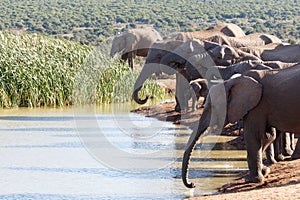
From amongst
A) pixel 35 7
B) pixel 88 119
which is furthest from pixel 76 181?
pixel 35 7

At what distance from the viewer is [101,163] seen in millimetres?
16109

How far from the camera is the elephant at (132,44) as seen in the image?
101 ft

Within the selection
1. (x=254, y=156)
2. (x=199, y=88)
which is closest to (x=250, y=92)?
(x=254, y=156)

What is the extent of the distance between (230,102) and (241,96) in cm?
18

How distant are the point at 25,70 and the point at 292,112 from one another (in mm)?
13339

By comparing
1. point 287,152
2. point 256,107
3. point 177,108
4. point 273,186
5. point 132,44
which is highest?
point 256,107

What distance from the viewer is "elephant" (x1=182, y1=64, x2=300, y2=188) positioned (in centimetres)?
1271

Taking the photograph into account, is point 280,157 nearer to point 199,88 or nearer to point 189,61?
point 199,88

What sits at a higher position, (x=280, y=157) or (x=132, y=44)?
(x=280, y=157)

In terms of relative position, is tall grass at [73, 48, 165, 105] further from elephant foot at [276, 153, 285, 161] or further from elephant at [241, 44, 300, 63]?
elephant foot at [276, 153, 285, 161]

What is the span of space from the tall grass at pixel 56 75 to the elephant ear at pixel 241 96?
12522mm

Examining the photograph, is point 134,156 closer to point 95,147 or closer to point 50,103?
Answer: point 95,147

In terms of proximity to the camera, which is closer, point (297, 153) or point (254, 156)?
point (254, 156)

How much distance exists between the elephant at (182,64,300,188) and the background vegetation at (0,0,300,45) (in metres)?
43.3
